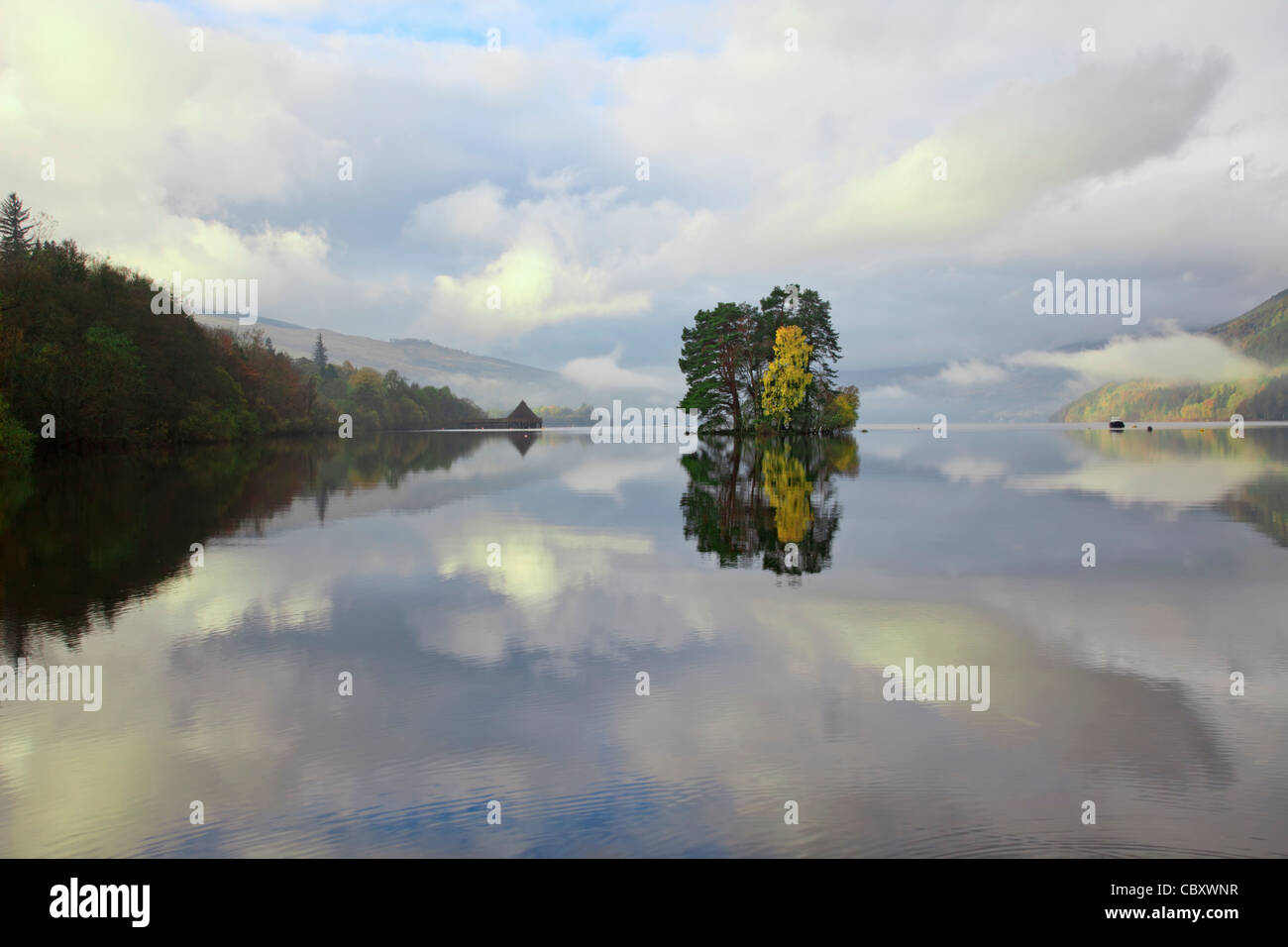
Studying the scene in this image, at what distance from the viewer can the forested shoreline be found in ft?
167

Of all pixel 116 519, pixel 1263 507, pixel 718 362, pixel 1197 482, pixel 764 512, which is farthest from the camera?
pixel 718 362

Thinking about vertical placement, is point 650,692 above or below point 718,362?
below

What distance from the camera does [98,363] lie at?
183 feet

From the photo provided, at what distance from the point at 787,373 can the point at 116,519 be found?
65977 millimetres

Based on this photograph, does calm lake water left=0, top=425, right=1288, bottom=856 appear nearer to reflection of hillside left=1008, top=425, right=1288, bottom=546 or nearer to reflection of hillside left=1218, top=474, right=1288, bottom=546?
reflection of hillside left=1218, top=474, right=1288, bottom=546

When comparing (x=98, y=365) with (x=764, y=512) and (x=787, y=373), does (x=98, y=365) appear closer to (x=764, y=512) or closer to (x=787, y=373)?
(x=764, y=512)

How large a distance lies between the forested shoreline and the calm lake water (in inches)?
1509

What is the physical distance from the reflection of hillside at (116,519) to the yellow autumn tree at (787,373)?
4332cm

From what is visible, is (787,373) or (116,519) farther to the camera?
(787,373)

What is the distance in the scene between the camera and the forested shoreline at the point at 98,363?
167 feet

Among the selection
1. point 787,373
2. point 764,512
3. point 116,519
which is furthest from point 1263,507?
point 787,373

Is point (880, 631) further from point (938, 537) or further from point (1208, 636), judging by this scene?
point (938, 537)

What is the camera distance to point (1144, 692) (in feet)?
28.4
